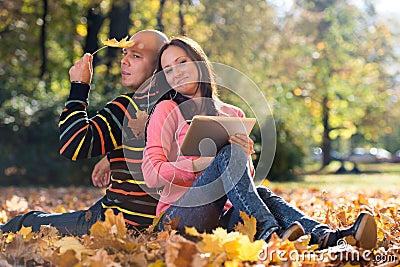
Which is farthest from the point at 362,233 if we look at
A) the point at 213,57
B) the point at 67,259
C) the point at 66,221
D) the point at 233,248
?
the point at 213,57

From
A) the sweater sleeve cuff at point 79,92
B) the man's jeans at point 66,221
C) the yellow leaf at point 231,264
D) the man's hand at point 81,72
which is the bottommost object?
the man's jeans at point 66,221

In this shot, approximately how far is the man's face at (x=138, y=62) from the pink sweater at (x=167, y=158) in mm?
359

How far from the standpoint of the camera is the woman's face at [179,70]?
318 centimetres

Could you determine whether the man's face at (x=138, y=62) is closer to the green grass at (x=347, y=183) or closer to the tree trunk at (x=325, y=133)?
the green grass at (x=347, y=183)

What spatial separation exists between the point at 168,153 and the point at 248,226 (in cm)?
55

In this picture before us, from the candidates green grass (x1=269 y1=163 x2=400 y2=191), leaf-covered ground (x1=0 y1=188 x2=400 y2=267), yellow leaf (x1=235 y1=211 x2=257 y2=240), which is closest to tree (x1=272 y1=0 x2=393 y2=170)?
green grass (x1=269 y1=163 x2=400 y2=191)

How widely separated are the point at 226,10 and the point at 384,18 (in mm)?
18483

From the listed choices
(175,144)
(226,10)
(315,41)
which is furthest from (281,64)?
(175,144)

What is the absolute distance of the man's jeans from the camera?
11.3ft

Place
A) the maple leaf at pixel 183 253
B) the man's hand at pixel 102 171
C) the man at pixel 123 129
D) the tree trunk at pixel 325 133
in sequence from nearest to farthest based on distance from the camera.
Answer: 1. the maple leaf at pixel 183 253
2. the man at pixel 123 129
3. the man's hand at pixel 102 171
4. the tree trunk at pixel 325 133

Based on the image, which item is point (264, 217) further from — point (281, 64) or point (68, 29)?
point (281, 64)

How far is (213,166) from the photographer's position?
2.83 meters

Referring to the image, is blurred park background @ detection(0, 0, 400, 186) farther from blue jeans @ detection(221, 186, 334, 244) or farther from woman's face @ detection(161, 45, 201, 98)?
blue jeans @ detection(221, 186, 334, 244)

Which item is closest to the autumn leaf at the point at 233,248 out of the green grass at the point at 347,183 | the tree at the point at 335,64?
the green grass at the point at 347,183
